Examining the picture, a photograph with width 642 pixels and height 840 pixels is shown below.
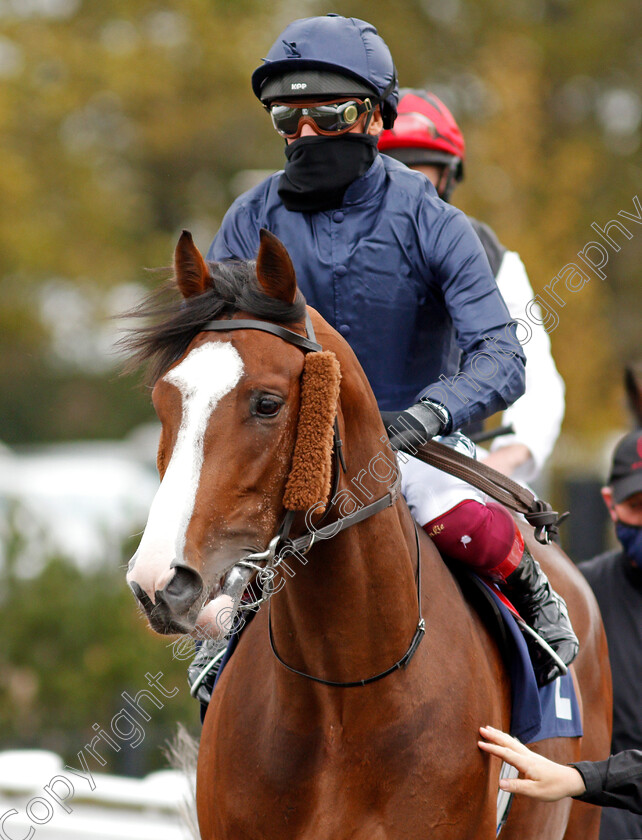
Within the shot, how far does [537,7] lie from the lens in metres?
16.9

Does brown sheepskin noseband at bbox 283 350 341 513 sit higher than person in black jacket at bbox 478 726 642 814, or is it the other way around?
brown sheepskin noseband at bbox 283 350 341 513

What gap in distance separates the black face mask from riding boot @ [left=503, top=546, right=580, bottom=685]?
4.12ft

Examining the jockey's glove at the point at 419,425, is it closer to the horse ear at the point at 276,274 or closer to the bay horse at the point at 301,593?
the bay horse at the point at 301,593

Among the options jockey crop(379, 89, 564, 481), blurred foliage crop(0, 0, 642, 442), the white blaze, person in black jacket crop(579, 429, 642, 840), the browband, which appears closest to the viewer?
the white blaze

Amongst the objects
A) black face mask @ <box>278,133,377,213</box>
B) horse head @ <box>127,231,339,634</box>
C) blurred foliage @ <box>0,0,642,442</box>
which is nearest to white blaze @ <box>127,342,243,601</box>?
horse head @ <box>127,231,339,634</box>

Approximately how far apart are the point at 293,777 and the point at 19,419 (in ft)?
75.7

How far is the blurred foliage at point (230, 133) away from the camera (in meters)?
12.7

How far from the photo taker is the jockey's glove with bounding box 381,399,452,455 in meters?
2.97

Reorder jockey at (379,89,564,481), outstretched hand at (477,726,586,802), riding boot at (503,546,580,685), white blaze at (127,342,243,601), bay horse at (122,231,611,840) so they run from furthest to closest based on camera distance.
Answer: jockey at (379,89,564,481), riding boot at (503,546,580,685), outstretched hand at (477,726,586,802), bay horse at (122,231,611,840), white blaze at (127,342,243,601)

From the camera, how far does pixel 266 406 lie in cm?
255

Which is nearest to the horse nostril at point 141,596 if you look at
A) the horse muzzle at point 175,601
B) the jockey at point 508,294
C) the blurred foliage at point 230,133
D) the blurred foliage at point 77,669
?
the horse muzzle at point 175,601

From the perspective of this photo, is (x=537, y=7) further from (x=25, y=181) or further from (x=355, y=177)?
(x=355, y=177)

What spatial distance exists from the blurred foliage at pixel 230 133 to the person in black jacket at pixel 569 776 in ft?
29.2

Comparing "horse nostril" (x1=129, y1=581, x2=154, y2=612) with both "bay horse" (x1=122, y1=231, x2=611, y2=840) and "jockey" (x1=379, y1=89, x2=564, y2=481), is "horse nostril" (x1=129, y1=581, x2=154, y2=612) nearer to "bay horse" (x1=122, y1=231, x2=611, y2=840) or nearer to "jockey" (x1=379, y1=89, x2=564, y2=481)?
"bay horse" (x1=122, y1=231, x2=611, y2=840)
